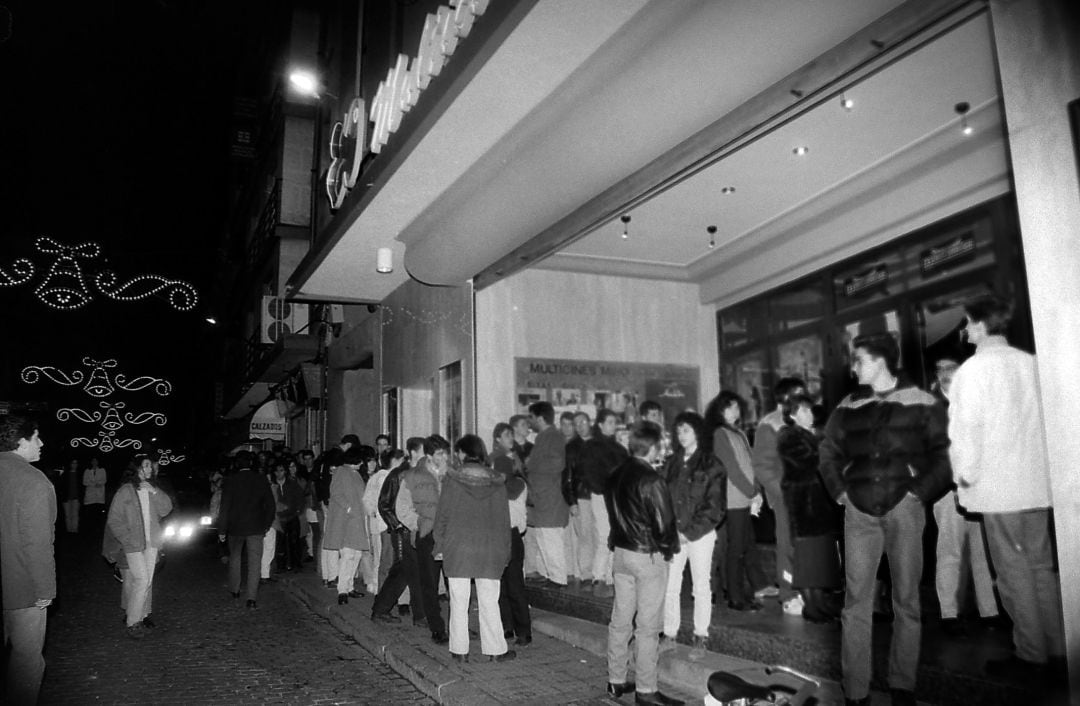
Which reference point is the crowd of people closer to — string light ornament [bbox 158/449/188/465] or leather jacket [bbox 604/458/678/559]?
leather jacket [bbox 604/458/678/559]

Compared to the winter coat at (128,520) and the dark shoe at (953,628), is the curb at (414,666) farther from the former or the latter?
the dark shoe at (953,628)

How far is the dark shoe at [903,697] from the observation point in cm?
436

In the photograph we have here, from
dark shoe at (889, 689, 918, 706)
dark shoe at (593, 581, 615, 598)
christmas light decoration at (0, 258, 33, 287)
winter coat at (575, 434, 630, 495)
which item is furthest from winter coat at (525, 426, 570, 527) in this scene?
christmas light decoration at (0, 258, 33, 287)

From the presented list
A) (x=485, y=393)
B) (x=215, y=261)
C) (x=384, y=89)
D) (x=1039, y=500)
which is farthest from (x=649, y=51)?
(x=215, y=261)

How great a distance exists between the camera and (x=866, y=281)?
10500 millimetres

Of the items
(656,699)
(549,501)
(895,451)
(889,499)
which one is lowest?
(656,699)

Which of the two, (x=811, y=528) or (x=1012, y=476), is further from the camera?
(x=811, y=528)

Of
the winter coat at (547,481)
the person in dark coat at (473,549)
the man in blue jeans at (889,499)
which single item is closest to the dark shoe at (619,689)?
the person in dark coat at (473,549)

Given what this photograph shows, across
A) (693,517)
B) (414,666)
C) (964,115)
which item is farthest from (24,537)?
(964,115)

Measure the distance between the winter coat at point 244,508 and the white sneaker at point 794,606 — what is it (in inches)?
291

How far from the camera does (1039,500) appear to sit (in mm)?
4309

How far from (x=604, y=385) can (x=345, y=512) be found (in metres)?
4.33

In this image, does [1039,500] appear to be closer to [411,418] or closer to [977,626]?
[977,626]

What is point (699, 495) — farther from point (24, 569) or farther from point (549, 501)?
point (24, 569)
